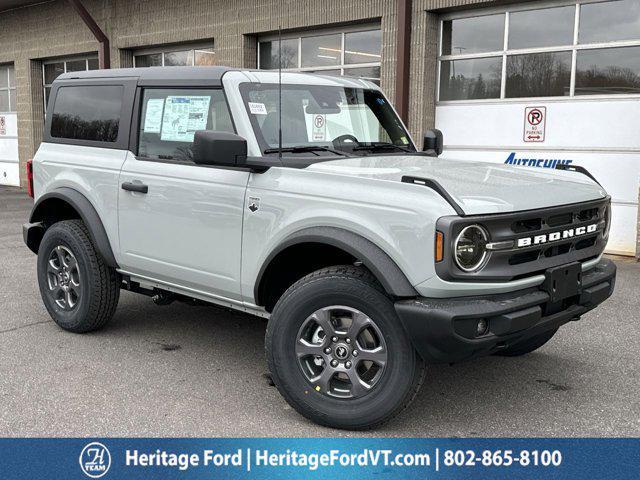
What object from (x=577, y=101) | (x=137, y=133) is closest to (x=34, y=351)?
(x=137, y=133)

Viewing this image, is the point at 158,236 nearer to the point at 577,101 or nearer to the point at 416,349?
the point at 416,349

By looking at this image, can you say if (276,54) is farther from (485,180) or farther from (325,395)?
(325,395)


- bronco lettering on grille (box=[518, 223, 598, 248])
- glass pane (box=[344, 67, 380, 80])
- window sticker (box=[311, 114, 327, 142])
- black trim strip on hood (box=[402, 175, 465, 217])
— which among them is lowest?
bronco lettering on grille (box=[518, 223, 598, 248])

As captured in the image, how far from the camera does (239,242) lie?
13.1 feet

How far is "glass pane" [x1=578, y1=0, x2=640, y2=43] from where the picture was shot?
8.75m

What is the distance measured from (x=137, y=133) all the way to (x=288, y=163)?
1372 mm

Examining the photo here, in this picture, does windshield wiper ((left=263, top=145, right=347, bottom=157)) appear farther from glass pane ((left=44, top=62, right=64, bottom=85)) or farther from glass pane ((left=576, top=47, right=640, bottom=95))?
glass pane ((left=44, top=62, right=64, bottom=85))

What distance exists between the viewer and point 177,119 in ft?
14.7

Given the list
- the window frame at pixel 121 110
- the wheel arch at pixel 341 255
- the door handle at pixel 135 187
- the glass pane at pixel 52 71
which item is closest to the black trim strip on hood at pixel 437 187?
the wheel arch at pixel 341 255

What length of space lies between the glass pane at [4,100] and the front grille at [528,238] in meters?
18.4

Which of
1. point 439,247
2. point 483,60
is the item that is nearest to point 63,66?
point 483,60

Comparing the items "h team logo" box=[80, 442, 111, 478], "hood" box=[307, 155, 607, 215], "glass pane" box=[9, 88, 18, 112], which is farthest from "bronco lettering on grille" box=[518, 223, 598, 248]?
"glass pane" box=[9, 88, 18, 112]

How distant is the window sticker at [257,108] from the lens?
4.14 m

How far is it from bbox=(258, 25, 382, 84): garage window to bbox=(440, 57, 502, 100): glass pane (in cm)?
115
